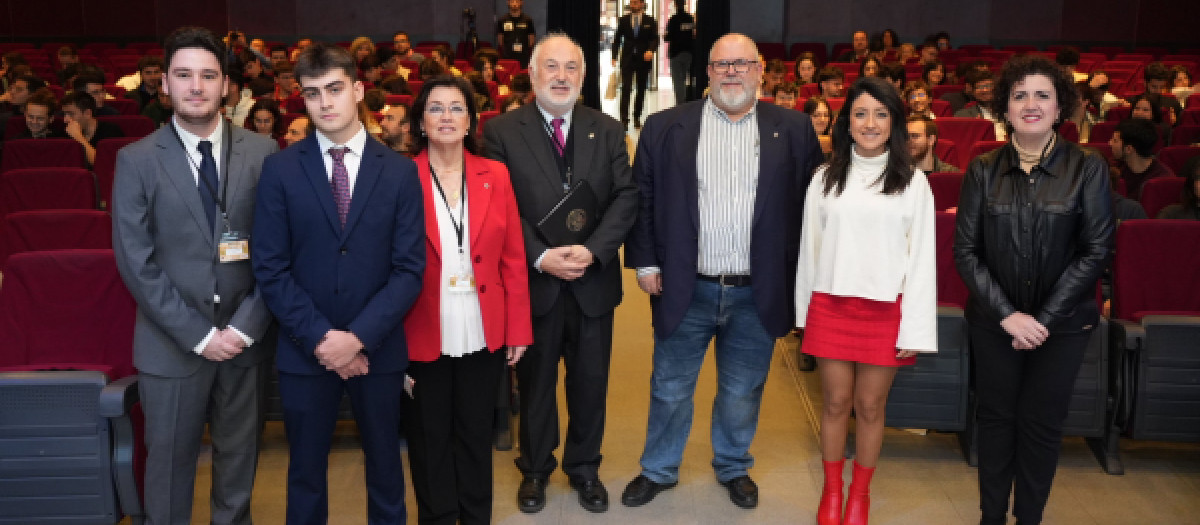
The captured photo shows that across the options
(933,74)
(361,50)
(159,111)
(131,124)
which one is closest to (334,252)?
(131,124)

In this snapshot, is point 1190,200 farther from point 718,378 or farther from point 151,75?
point 151,75

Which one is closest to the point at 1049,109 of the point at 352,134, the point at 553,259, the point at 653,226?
the point at 653,226

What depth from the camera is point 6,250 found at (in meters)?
4.22

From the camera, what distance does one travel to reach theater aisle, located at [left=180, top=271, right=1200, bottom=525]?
332 centimetres

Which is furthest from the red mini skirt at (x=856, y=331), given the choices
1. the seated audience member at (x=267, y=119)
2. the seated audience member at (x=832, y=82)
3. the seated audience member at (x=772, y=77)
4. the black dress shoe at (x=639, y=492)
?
the seated audience member at (x=772, y=77)

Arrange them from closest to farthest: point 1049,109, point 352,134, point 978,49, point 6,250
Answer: point 352,134, point 1049,109, point 6,250, point 978,49

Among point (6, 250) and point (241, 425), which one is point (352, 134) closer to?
point (241, 425)

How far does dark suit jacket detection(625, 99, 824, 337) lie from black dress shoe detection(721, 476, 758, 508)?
57cm

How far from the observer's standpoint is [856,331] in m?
2.97

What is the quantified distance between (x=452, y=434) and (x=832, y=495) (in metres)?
1.22

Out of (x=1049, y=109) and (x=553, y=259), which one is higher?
(x=1049, y=109)

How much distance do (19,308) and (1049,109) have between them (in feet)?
10.3

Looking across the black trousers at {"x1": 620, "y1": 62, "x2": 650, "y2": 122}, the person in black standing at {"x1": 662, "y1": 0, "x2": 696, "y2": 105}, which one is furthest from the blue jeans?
the person in black standing at {"x1": 662, "y1": 0, "x2": 696, "y2": 105}

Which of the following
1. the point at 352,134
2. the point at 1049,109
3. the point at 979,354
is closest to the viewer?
the point at 352,134
